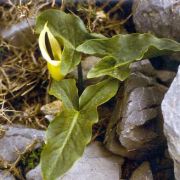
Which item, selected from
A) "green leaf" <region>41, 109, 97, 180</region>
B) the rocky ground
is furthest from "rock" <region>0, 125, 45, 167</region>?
"green leaf" <region>41, 109, 97, 180</region>

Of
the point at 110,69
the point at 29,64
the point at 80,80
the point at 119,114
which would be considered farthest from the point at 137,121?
the point at 29,64

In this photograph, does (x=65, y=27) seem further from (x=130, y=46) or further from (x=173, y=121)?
(x=173, y=121)

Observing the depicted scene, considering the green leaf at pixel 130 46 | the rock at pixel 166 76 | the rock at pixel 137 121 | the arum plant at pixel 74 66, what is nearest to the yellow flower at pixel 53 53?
the arum plant at pixel 74 66

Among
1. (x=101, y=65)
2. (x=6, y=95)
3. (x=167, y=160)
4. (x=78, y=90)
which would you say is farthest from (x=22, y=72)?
(x=167, y=160)

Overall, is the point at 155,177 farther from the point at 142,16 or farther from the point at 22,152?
the point at 142,16

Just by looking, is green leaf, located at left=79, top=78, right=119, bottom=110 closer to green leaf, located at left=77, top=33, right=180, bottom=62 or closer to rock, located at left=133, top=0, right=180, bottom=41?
green leaf, located at left=77, top=33, right=180, bottom=62
